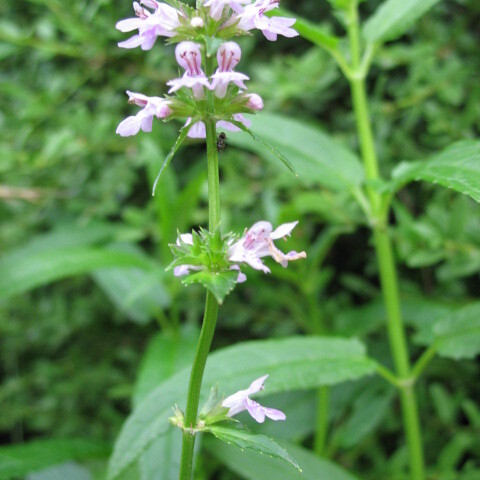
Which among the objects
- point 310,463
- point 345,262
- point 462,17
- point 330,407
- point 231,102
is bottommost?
point 310,463

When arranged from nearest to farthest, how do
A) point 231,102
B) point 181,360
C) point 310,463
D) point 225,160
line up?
point 231,102, point 310,463, point 181,360, point 225,160

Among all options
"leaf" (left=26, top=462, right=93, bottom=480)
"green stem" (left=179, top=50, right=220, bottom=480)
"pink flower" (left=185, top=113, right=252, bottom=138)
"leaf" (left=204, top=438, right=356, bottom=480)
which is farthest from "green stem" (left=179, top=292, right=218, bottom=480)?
"leaf" (left=26, top=462, right=93, bottom=480)

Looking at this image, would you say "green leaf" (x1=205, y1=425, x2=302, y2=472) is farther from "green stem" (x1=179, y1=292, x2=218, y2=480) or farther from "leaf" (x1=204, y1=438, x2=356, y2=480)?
"leaf" (x1=204, y1=438, x2=356, y2=480)

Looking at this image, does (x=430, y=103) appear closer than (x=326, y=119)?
Yes

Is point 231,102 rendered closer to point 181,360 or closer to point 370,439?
point 181,360

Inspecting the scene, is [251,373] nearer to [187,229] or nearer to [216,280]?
[216,280]

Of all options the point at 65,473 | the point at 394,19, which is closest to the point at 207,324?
the point at 394,19

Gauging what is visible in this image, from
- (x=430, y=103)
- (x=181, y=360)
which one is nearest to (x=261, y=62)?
(x=430, y=103)

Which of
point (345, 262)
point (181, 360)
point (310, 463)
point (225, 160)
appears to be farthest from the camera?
point (345, 262)
